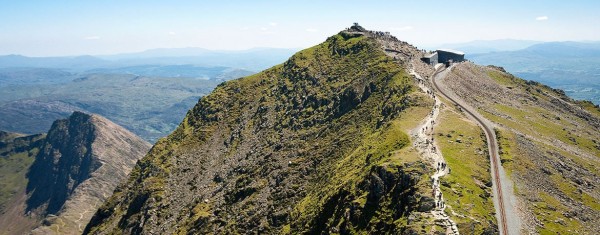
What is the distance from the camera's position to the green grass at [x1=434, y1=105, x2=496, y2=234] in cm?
5872

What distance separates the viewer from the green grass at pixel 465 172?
5872 centimetres

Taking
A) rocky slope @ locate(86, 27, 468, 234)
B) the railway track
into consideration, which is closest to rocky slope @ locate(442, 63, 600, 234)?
the railway track

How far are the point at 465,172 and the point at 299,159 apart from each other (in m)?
51.3

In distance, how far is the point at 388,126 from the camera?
96000mm

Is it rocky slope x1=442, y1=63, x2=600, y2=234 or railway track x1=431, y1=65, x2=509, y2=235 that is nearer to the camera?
railway track x1=431, y1=65, x2=509, y2=235

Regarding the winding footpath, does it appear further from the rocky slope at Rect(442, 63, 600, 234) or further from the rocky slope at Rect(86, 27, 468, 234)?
the rocky slope at Rect(86, 27, 468, 234)

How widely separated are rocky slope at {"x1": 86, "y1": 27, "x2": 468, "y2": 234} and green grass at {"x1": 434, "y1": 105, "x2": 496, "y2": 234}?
4.26 meters

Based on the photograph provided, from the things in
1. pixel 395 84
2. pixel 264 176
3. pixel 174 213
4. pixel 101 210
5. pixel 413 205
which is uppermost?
pixel 395 84

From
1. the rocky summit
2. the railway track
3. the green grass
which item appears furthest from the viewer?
the rocky summit

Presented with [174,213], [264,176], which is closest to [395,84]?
[264,176]

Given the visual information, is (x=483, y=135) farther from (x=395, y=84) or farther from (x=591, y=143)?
(x=591, y=143)

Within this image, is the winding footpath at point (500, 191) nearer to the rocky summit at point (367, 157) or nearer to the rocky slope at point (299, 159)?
the rocky summit at point (367, 157)

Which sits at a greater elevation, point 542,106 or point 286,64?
point 286,64

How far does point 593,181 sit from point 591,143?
42472mm
